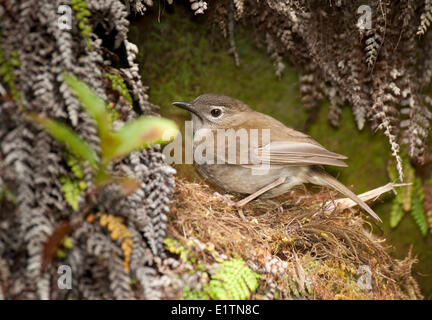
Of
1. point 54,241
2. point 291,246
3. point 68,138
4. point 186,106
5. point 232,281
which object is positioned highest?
point 186,106

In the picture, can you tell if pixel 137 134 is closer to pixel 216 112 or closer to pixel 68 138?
pixel 68 138

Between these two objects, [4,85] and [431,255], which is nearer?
[4,85]

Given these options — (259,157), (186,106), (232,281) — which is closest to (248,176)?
(259,157)

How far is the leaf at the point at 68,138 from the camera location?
6.82ft

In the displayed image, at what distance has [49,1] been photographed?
2273 millimetres

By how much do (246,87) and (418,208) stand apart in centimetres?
216

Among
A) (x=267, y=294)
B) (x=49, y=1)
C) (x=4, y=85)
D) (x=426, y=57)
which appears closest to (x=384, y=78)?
(x=426, y=57)

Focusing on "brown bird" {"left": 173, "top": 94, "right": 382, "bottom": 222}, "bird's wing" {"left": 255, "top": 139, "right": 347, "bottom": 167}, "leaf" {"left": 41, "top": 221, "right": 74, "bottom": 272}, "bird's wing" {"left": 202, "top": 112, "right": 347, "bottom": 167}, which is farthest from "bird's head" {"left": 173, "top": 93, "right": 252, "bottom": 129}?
"leaf" {"left": 41, "top": 221, "right": 74, "bottom": 272}

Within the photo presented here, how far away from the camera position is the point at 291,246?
3146 mm

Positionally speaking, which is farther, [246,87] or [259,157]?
[246,87]

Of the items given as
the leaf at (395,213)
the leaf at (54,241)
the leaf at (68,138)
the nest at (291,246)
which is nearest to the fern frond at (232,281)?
the nest at (291,246)

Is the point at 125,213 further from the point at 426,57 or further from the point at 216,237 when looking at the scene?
the point at 426,57

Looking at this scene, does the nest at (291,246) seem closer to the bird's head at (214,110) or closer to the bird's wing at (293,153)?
the bird's wing at (293,153)

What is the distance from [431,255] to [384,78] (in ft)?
6.67
